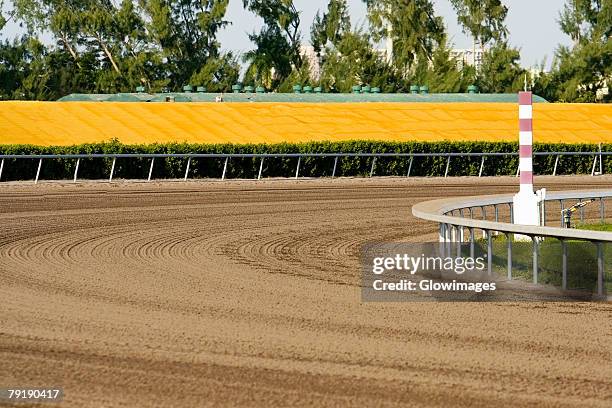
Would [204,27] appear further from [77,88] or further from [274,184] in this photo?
[274,184]

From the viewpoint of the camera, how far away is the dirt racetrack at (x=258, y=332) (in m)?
6.73

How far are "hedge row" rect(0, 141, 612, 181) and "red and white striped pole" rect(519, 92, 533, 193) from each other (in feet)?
71.2

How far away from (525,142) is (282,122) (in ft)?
112

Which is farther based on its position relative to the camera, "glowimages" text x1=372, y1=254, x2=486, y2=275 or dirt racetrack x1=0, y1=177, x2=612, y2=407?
"glowimages" text x1=372, y1=254, x2=486, y2=275

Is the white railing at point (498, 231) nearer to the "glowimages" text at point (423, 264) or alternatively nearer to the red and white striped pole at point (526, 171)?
the "glowimages" text at point (423, 264)

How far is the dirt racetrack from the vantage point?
22.1 feet

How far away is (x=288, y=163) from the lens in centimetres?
3797

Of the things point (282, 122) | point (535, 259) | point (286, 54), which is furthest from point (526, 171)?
point (286, 54)

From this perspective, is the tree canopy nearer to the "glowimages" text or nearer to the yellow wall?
the yellow wall

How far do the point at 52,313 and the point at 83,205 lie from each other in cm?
1424

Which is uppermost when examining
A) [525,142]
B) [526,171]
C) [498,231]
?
[525,142]

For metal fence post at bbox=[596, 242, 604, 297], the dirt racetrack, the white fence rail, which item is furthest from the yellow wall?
metal fence post at bbox=[596, 242, 604, 297]

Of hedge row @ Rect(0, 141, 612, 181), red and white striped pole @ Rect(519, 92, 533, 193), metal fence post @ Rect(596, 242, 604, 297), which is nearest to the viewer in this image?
metal fence post @ Rect(596, 242, 604, 297)

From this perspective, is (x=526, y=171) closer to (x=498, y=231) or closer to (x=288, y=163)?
(x=498, y=231)
